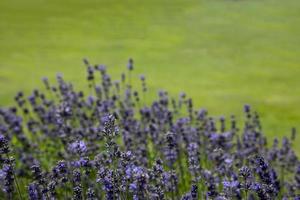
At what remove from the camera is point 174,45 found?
1139 centimetres

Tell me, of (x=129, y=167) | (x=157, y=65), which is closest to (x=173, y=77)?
(x=157, y=65)

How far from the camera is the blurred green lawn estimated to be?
1029cm

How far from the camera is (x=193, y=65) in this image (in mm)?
11031

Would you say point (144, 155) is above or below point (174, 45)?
below

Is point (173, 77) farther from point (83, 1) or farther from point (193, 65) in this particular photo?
point (83, 1)

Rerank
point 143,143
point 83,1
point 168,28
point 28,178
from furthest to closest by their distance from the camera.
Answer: point 83,1
point 168,28
point 28,178
point 143,143

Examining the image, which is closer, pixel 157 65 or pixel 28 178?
pixel 28 178

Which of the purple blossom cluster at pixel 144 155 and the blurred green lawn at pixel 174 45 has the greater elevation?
the blurred green lawn at pixel 174 45

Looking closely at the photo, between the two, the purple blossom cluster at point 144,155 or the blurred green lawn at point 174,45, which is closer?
the purple blossom cluster at point 144,155

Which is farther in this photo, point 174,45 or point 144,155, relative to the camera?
point 174,45

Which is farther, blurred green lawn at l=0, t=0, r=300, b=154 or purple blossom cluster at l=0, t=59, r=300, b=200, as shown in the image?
blurred green lawn at l=0, t=0, r=300, b=154

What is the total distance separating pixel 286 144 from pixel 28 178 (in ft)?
10.4

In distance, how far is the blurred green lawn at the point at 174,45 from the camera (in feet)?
33.7

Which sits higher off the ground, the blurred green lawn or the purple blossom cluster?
the blurred green lawn
